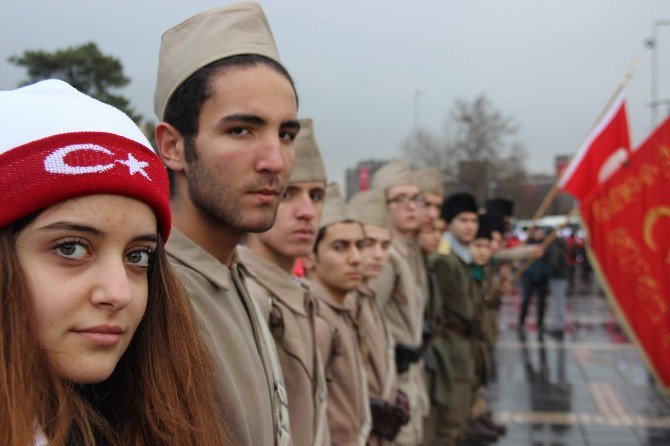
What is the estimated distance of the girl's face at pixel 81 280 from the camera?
1.15m

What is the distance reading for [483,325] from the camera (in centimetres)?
772

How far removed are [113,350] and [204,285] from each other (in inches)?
24.5

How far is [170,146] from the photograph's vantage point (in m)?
2.01

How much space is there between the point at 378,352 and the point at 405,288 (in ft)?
4.09

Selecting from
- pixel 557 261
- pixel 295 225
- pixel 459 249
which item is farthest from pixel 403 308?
pixel 557 261

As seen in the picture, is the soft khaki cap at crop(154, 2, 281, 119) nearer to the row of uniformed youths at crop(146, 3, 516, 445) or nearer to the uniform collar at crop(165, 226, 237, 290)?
the row of uniformed youths at crop(146, 3, 516, 445)

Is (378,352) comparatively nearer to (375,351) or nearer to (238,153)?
(375,351)

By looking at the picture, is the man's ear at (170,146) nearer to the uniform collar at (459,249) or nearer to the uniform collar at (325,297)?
the uniform collar at (325,297)

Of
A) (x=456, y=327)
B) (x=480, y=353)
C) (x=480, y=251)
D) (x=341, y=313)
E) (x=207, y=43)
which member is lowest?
(x=480, y=353)

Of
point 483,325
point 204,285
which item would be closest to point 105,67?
point 204,285

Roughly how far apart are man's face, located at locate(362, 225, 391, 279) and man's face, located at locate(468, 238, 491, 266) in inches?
108

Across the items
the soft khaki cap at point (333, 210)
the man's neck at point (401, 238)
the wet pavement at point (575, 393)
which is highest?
the soft khaki cap at point (333, 210)

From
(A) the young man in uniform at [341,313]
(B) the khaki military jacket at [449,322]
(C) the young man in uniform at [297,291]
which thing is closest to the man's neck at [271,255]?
(C) the young man in uniform at [297,291]

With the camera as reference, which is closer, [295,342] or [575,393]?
[295,342]
